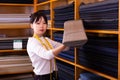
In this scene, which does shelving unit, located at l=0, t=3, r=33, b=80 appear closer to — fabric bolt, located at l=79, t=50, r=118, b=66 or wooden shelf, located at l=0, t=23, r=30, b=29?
wooden shelf, located at l=0, t=23, r=30, b=29

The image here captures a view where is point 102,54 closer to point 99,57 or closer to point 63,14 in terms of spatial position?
point 99,57

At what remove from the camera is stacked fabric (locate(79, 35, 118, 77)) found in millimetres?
1747

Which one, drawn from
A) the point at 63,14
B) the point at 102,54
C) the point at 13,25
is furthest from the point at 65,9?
the point at 13,25

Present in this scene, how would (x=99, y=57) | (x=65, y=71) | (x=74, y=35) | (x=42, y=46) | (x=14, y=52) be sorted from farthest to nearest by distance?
1. (x=14, y=52)
2. (x=65, y=71)
3. (x=42, y=46)
4. (x=99, y=57)
5. (x=74, y=35)

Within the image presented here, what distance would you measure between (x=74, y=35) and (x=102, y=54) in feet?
1.02

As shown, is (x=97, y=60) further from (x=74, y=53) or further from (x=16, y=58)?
(x=16, y=58)

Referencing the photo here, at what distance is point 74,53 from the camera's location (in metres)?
2.35

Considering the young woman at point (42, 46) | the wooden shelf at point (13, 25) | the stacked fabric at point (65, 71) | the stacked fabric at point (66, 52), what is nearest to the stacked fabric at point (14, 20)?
the wooden shelf at point (13, 25)

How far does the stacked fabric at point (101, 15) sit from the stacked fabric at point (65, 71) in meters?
0.65

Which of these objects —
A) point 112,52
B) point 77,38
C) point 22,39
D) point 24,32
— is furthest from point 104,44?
point 24,32

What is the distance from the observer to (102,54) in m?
1.87

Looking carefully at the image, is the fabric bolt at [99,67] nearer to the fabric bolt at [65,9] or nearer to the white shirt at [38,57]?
the white shirt at [38,57]

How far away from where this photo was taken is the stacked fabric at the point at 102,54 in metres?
1.75

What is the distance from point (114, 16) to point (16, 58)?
222 centimetres
